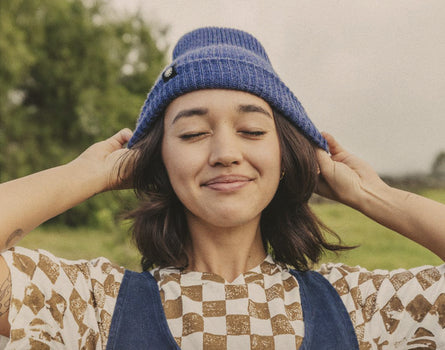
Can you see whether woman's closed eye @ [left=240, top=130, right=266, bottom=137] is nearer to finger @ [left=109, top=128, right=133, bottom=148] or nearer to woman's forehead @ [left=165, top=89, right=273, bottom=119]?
woman's forehead @ [left=165, top=89, right=273, bottom=119]

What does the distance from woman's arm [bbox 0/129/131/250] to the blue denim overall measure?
382 millimetres

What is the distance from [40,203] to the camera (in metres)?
1.88

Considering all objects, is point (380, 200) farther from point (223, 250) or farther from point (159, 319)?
point (159, 319)

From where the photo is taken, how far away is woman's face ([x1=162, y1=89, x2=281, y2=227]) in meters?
1.91

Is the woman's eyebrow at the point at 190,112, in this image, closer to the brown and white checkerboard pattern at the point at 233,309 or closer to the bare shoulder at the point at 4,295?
the brown and white checkerboard pattern at the point at 233,309

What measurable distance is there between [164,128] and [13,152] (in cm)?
1207

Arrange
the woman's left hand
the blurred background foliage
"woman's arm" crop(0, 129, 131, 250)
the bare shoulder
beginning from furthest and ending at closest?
the blurred background foliage
the woman's left hand
"woman's arm" crop(0, 129, 131, 250)
the bare shoulder

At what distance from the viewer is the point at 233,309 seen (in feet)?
6.43

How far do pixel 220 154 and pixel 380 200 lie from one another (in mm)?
716

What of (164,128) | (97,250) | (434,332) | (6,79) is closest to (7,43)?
(6,79)

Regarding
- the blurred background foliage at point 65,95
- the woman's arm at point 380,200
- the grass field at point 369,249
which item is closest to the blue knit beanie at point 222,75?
the woman's arm at point 380,200

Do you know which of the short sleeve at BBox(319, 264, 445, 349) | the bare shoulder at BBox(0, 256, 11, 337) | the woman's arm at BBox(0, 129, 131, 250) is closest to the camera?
the bare shoulder at BBox(0, 256, 11, 337)

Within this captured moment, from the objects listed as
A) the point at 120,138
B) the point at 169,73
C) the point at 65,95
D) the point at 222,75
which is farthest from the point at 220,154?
the point at 65,95

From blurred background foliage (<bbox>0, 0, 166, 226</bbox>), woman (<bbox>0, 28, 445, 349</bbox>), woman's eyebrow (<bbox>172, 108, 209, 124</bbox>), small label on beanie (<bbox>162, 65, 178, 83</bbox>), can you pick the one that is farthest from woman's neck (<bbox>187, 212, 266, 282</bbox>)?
blurred background foliage (<bbox>0, 0, 166, 226</bbox>)
